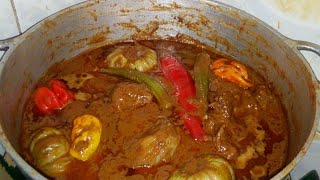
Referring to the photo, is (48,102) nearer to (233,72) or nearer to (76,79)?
(76,79)

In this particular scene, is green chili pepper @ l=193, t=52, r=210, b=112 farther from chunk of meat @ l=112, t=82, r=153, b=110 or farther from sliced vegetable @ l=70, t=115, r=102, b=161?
sliced vegetable @ l=70, t=115, r=102, b=161

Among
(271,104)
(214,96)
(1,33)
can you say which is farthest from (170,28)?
(1,33)

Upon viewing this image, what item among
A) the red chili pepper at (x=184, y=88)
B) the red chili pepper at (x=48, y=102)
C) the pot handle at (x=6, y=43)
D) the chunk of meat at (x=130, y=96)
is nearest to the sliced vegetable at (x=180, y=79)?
the red chili pepper at (x=184, y=88)

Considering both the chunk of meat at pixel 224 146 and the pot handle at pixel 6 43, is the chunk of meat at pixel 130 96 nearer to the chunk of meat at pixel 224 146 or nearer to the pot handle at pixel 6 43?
the chunk of meat at pixel 224 146

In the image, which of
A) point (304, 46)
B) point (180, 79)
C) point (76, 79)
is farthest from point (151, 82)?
point (304, 46)

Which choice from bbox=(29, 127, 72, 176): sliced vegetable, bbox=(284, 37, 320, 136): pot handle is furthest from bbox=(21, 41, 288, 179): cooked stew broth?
bbox=(284, 37, 320, 136): pot handle
